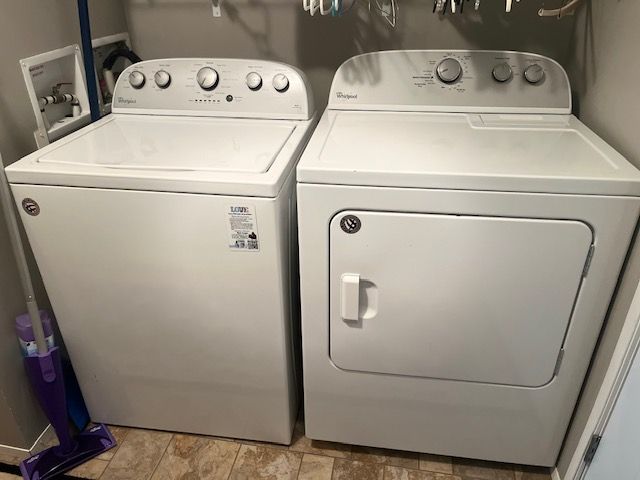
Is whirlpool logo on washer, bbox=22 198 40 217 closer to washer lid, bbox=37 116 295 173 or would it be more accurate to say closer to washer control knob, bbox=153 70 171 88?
washer lid, bbox=37 116 295 173

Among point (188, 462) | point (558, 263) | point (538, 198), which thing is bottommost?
point (188, 462)

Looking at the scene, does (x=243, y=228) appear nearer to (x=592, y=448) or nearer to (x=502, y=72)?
(x=502, y=72)

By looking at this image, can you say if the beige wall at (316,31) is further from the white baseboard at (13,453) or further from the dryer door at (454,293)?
the white baseboard at (13,453)

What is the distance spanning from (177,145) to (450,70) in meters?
0.83

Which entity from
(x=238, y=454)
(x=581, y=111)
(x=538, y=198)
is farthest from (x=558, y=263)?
(x=238, y=454)

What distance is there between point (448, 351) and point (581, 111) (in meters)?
0.83

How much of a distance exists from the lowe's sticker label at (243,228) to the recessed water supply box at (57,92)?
682 mm

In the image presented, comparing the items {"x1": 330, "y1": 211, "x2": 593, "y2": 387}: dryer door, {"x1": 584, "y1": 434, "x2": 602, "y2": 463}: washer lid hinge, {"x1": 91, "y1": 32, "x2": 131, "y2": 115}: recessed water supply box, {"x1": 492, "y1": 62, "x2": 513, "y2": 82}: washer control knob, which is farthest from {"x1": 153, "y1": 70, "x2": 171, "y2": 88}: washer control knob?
{"x1": 584, "y1": 434, "x2": 602, "y2": 463}: washer lid hinge

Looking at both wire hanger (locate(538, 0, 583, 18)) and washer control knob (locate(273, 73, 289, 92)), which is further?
washer control knob (locate(273, 73, 289, 92))

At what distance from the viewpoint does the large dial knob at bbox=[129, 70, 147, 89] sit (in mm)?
1622

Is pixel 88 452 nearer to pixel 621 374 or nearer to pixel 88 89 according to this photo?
pixel 88 89

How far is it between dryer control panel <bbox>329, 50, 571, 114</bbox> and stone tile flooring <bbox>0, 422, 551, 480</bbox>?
108cm

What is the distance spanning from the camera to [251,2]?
178 centimetres

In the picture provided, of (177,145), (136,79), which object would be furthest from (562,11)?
(136,79)
